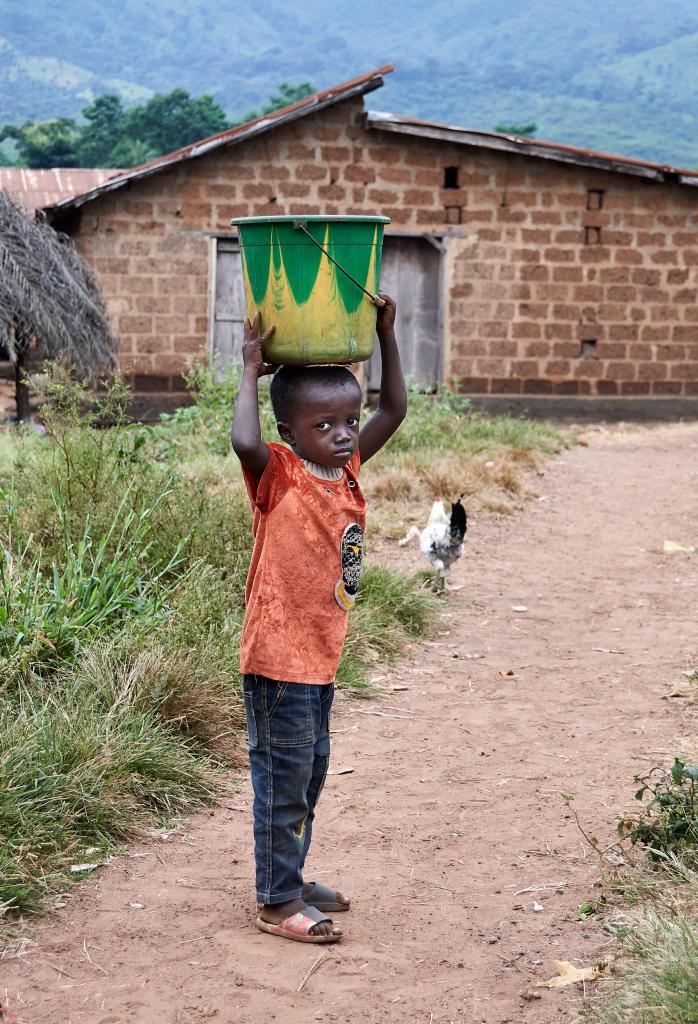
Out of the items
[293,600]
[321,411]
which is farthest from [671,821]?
[321,411]

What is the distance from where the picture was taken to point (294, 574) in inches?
121

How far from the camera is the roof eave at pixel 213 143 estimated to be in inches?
514

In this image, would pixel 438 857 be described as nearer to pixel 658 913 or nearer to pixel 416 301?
pixel 658 913

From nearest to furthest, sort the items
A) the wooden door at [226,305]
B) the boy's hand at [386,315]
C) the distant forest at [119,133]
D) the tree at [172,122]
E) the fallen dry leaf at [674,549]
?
the boy's hand at [386,315] < the fallen dry leaf at [674,549] < the wooden door at [226,305] < the distant forest at [119,133] < the tree at [172,122]

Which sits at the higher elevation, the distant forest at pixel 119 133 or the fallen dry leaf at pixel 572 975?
the distant forest at pixel 119 133

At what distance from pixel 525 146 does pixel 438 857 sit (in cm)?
1121

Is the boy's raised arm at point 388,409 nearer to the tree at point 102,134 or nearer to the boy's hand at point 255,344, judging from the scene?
the boy's hand at point 255,344

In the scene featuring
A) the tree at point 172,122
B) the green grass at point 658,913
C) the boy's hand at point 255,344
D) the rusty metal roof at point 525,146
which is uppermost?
the tree at point 172,122

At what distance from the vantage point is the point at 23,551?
5.14m

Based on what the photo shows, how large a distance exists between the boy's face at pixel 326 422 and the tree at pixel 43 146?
129ft

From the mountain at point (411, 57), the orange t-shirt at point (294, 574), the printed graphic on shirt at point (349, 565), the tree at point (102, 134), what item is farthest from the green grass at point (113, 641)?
the mountain at point (411, 57)

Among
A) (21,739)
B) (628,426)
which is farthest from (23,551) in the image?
(628,426)

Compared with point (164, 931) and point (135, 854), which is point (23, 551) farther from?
point (164, 931)

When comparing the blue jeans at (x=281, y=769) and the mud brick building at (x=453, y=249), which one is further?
the mud brick building at (x=453, y=249)
